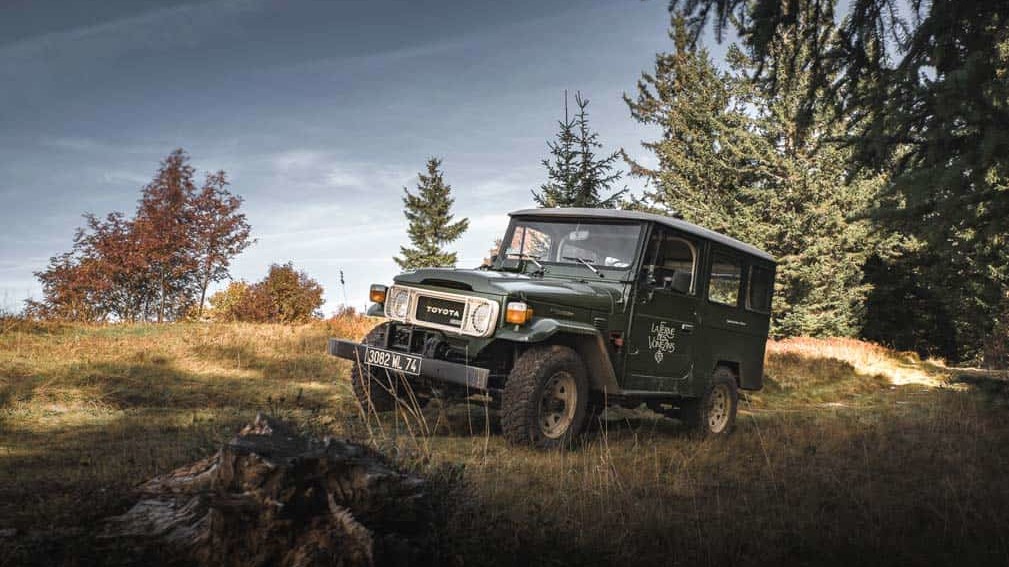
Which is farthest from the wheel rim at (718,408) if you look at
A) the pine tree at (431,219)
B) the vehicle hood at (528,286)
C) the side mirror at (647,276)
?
the pine tree at (431,219)

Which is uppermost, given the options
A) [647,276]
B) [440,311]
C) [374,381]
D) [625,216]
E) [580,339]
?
[625,216]

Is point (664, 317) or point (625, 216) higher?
point (625, 216)

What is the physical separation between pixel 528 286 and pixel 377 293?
1751mm

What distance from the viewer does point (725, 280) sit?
8.20 m

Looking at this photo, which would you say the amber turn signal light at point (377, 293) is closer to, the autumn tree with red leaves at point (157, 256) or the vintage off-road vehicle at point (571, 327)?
the vintage off-road vehicle at point (571, 327)

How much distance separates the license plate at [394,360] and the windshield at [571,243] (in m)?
1.75

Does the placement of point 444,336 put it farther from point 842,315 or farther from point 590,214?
point 842,315

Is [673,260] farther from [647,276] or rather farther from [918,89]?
[918,89]

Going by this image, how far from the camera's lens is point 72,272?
26422mm

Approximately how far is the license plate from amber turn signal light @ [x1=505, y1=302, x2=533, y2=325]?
2.78 ft

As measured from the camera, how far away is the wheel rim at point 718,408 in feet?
26.9

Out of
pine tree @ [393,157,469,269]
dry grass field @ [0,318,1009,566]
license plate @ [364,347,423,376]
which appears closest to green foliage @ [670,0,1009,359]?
dry grass field @ [0,318,1009,566]

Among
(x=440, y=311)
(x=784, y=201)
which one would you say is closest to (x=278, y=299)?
(x=784, y=201)

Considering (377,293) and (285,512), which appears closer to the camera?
(285,512)
